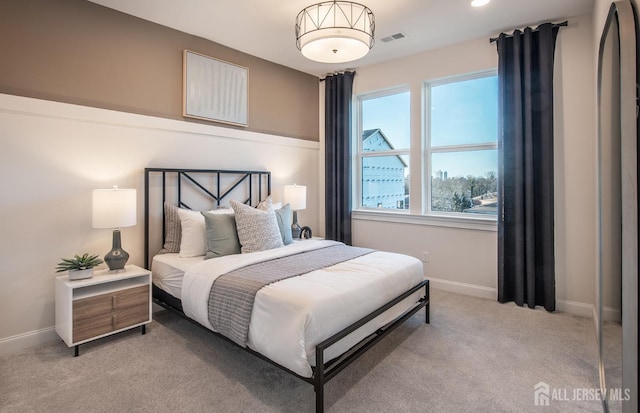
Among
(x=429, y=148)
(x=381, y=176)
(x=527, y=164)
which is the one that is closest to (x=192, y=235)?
(x=381, y=176)

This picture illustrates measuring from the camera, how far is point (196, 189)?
3.61 metres

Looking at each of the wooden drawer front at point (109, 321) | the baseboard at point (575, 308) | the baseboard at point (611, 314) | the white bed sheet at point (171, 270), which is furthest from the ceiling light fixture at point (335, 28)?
the baseboard at point (575, 308)

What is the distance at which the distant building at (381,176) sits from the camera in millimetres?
4422

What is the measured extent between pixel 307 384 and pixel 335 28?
235cm

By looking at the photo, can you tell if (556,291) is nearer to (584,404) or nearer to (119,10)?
(584,404)

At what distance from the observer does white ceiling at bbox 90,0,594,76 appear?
295 centimetres

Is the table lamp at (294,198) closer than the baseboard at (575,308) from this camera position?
No

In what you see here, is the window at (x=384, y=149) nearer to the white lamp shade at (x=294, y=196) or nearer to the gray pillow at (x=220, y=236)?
the white lamp shade at (x=294, y=196)

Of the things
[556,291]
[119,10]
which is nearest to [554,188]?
[556,291]

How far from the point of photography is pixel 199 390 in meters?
2.03

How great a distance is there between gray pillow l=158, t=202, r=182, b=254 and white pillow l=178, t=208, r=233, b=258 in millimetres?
91

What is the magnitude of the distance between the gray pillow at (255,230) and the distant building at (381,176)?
1877mm

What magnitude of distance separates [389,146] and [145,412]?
3780 millimetres

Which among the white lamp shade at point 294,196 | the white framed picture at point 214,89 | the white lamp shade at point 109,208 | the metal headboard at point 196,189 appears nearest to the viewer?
the white lamp shade at point 109,208
